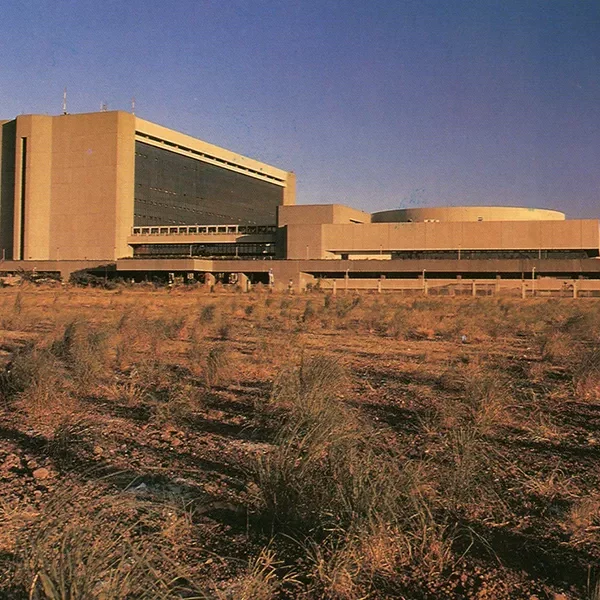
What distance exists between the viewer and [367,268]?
8862 cm

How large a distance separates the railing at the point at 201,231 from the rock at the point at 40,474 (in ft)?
331

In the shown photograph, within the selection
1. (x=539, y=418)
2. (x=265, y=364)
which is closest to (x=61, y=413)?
(x=265, y=364)

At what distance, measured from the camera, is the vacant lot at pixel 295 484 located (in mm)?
3582

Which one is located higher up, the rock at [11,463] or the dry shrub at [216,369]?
the dry shrub at [216,369]

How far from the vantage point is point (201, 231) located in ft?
378

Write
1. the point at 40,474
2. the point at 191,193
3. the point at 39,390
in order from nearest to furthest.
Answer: the point at 40,474 → the point at 39,390 → the point at 191,193

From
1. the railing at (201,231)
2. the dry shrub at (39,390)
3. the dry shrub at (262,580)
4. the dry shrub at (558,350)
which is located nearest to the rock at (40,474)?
the dry shrub at (39,390)

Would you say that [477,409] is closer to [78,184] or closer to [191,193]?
[78,184]

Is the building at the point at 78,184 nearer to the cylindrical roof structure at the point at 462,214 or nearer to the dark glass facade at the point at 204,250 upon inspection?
the dark glass facade at the point at 204,250

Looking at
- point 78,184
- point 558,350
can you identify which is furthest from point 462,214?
point 558,350

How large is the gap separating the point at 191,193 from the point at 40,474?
391 ft

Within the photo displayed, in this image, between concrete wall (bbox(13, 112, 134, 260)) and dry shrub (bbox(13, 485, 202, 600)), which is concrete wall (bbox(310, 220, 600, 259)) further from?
dry shrub (bbox(13, 485, 202, 600))

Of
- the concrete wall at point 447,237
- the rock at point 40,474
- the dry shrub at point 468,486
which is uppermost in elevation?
the concrete wall at point 447,237

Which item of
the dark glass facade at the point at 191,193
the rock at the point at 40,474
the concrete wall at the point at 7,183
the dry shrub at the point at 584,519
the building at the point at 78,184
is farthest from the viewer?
the dark glass facade at the point at 191,193
